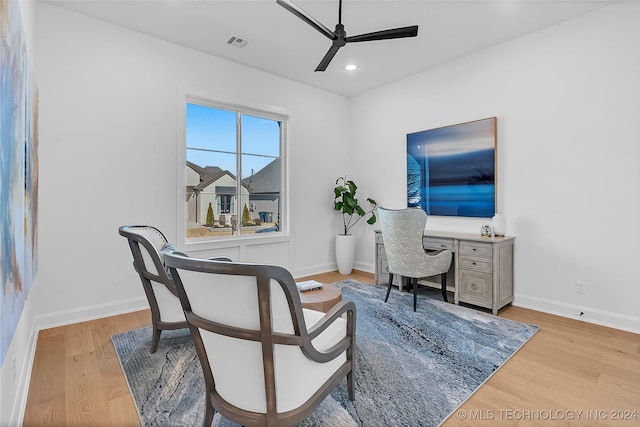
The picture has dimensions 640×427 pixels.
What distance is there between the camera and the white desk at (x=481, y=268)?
3.23 meters

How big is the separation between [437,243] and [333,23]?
2.58 meters

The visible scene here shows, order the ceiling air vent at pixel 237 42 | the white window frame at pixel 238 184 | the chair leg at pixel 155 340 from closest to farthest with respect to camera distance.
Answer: the chair leg at pixel 155 340, the ceiling air vent at pixel 237 42, the white window frame at pixel 238 184

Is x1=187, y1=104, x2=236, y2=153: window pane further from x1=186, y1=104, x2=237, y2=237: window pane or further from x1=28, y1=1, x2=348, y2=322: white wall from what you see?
x1=28, y1=1, x2=348, y2=322: white wall

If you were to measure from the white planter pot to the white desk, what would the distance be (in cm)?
156

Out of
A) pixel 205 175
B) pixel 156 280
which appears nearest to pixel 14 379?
pixel 156 280

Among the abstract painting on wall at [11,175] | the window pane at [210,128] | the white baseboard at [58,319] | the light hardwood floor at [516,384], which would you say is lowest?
the light hardwood floor at [516,384]

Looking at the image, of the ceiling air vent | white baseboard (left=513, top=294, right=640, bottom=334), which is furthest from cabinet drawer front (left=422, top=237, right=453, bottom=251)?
the ceiling air vent

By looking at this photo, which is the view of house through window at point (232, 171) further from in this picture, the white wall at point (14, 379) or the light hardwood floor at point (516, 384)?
the white wall at point (14, 379)

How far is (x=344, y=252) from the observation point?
4.98 metres

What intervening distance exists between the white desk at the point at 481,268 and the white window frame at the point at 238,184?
211cm

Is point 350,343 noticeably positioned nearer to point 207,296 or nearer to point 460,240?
point 207,296

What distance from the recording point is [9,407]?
1479mm

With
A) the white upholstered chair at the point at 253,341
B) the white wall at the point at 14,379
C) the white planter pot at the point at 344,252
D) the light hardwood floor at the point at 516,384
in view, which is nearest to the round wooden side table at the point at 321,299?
the white upholstered chair at the point at 253,341

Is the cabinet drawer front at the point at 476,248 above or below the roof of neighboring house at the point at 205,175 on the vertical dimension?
below
